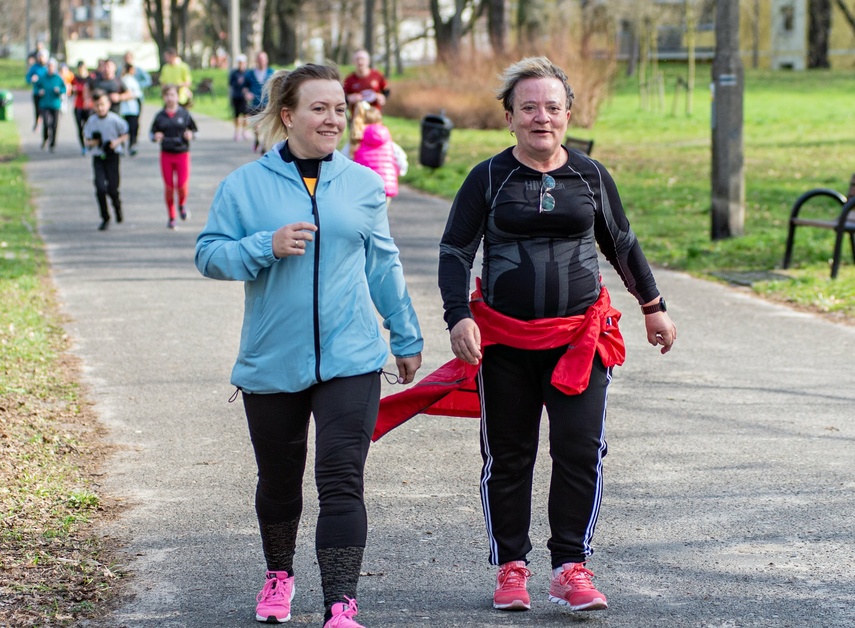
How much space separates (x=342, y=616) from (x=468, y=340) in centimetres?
93

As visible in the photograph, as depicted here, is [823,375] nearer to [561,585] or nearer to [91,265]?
[561,585]

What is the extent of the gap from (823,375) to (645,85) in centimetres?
2880

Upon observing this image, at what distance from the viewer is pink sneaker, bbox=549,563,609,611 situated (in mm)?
4234

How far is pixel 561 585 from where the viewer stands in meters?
4.30

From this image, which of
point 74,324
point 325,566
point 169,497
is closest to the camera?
point 325,566

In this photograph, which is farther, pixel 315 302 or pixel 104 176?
pixel 104 176

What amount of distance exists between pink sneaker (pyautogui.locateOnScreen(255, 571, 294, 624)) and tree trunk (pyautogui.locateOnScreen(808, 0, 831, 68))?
5730 cm

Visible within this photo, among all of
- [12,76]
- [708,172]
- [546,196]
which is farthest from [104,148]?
[12,76]

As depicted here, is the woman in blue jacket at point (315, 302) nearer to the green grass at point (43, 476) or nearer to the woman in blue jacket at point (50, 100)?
the green grass at point (43, 476)

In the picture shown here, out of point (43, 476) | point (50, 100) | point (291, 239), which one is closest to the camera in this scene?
point (291, 239)

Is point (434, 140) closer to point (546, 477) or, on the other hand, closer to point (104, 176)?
point (104, 176)

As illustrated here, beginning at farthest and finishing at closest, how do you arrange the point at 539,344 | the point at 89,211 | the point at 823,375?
the point at 89,211 < the point at 823,375 < the point at 539,344

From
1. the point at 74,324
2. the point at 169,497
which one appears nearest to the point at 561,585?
the point at 169,497

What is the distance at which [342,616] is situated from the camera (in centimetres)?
388
